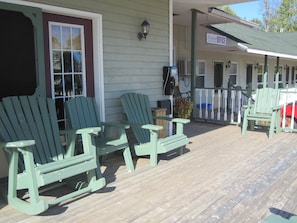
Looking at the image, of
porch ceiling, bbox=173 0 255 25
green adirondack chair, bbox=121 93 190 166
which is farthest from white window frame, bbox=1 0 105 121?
porch ceiling, bbox=173 0 255 25

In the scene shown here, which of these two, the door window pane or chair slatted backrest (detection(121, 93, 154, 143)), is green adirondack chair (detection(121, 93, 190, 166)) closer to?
chair slatted backrest (detection(121, 93, 154, 143))

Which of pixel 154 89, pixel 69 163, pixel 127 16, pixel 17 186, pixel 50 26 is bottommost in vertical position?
pixel 17 186

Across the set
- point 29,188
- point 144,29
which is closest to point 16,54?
point 144,29

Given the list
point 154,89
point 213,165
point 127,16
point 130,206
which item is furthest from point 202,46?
point 130,206

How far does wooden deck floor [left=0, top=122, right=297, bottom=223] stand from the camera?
98.7 inches

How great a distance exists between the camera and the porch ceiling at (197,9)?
5.82 meters

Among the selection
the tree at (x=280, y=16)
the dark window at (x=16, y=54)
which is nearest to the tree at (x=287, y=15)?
the tree at (x=280, y=16)

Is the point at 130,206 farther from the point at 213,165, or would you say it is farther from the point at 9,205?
the point at 213,165

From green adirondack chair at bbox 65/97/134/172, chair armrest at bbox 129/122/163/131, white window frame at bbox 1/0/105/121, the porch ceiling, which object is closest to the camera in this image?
green adirondack chair at bbox 65/97/134/172

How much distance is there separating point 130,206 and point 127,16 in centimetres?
282

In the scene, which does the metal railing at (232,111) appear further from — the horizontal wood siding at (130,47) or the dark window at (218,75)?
the dark window at (218,75)

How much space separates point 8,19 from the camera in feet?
12.1

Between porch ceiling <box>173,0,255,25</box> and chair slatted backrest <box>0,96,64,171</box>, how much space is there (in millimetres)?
3797

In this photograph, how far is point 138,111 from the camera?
14.1 ft
